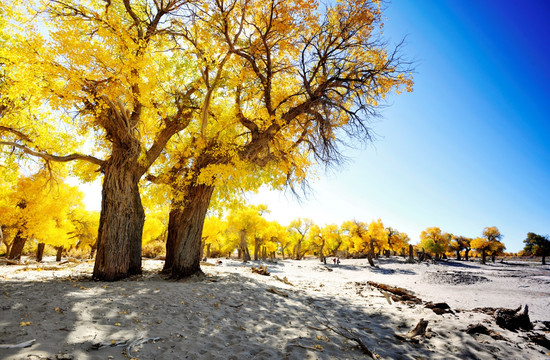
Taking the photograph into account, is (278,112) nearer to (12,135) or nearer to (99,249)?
(99,249)

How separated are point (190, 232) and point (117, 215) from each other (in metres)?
2.46

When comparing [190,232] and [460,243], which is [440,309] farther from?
[460,243]

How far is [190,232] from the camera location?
30.2 feet

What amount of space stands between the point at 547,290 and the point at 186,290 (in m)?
20.3

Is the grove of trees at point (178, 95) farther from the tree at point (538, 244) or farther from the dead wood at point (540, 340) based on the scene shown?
the tree at point (538, 244)

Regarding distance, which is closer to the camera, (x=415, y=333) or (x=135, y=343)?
(x=135, y=343)

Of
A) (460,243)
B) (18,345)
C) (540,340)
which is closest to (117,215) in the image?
(18,345)

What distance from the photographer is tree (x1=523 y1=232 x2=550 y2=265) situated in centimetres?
4891

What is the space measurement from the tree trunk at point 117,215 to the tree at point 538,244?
70.7 meters

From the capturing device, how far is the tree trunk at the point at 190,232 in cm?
898

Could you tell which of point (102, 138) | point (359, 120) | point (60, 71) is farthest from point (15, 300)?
point (359, 120)

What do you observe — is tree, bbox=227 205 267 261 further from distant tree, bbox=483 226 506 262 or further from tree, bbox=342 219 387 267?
distant tree, bbox=483 226 506 262

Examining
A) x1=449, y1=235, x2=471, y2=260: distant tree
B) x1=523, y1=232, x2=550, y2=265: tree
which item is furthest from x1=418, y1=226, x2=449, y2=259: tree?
x1=523, y1=232, x2=550, y2=265: tree

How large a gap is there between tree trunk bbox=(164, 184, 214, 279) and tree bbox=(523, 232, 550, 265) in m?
68.3
